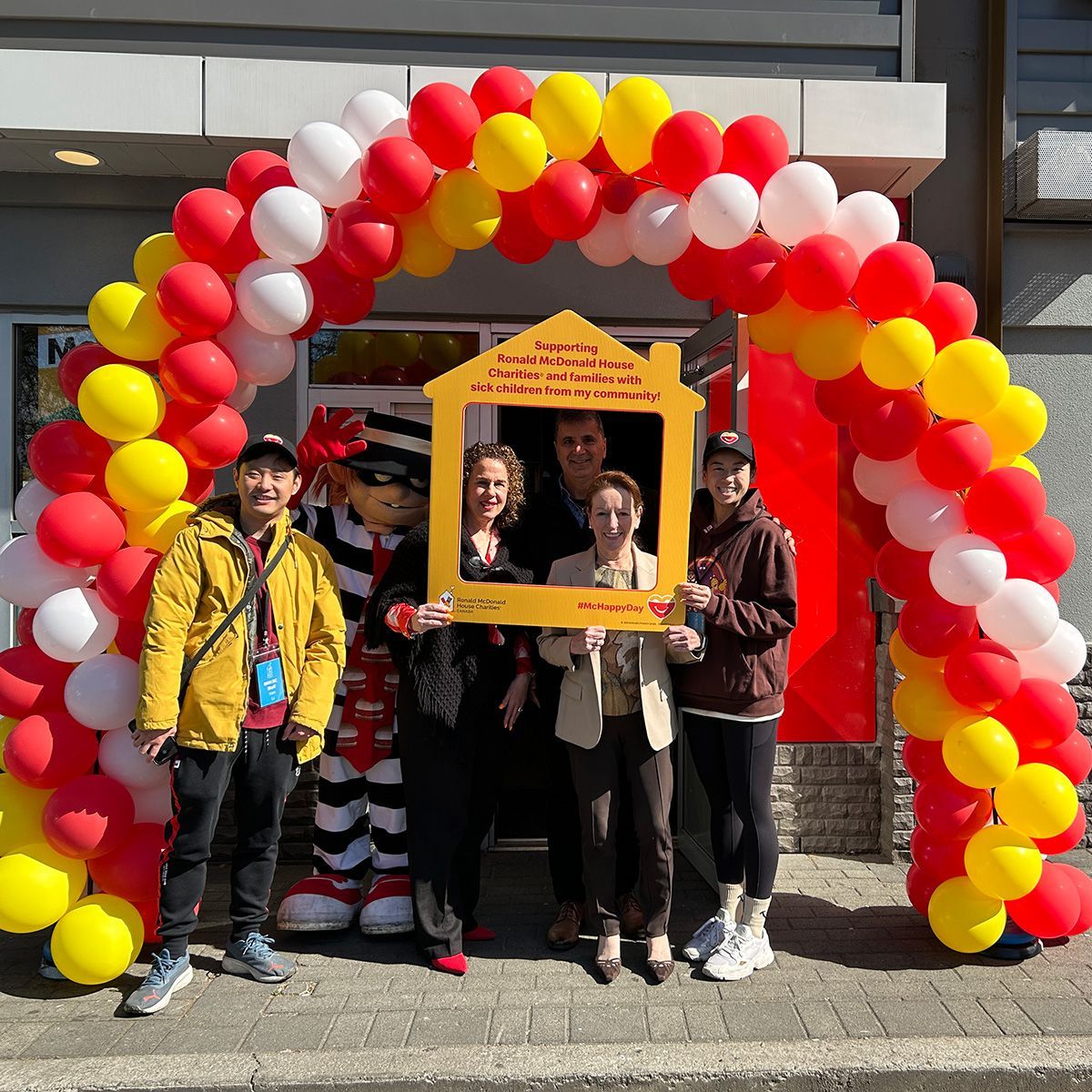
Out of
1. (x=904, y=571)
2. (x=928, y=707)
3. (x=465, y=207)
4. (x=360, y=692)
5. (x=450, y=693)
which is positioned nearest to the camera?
(x=465, y=207)

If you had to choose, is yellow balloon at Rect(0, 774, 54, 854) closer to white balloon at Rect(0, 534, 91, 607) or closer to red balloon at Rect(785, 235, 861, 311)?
white balloon at Rect(0, 534, 91, 607)

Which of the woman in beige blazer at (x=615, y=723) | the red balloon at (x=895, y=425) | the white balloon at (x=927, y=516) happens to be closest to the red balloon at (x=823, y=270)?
the red balloon at (x=895, y=425)

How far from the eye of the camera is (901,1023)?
3221 mm

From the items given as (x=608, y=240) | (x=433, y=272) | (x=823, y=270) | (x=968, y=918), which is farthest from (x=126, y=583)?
(x=968, y=918)

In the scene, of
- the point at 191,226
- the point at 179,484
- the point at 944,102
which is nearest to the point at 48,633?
the point at 179,484

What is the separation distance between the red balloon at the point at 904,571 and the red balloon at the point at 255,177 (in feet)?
9.06

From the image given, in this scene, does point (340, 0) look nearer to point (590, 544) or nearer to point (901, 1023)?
point (590, 544)

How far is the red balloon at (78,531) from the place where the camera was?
3.33m

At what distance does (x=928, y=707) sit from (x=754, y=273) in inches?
70.5

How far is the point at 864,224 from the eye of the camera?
3512 mm

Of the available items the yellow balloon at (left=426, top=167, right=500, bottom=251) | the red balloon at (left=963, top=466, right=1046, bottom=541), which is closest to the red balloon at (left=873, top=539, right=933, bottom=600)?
the red balloon at (left=963, top=466, right=1046, bottom=541)

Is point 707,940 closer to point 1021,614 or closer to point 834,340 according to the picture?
point 1021,614

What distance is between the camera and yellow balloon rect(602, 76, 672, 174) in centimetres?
342

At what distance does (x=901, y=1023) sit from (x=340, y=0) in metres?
5.16
